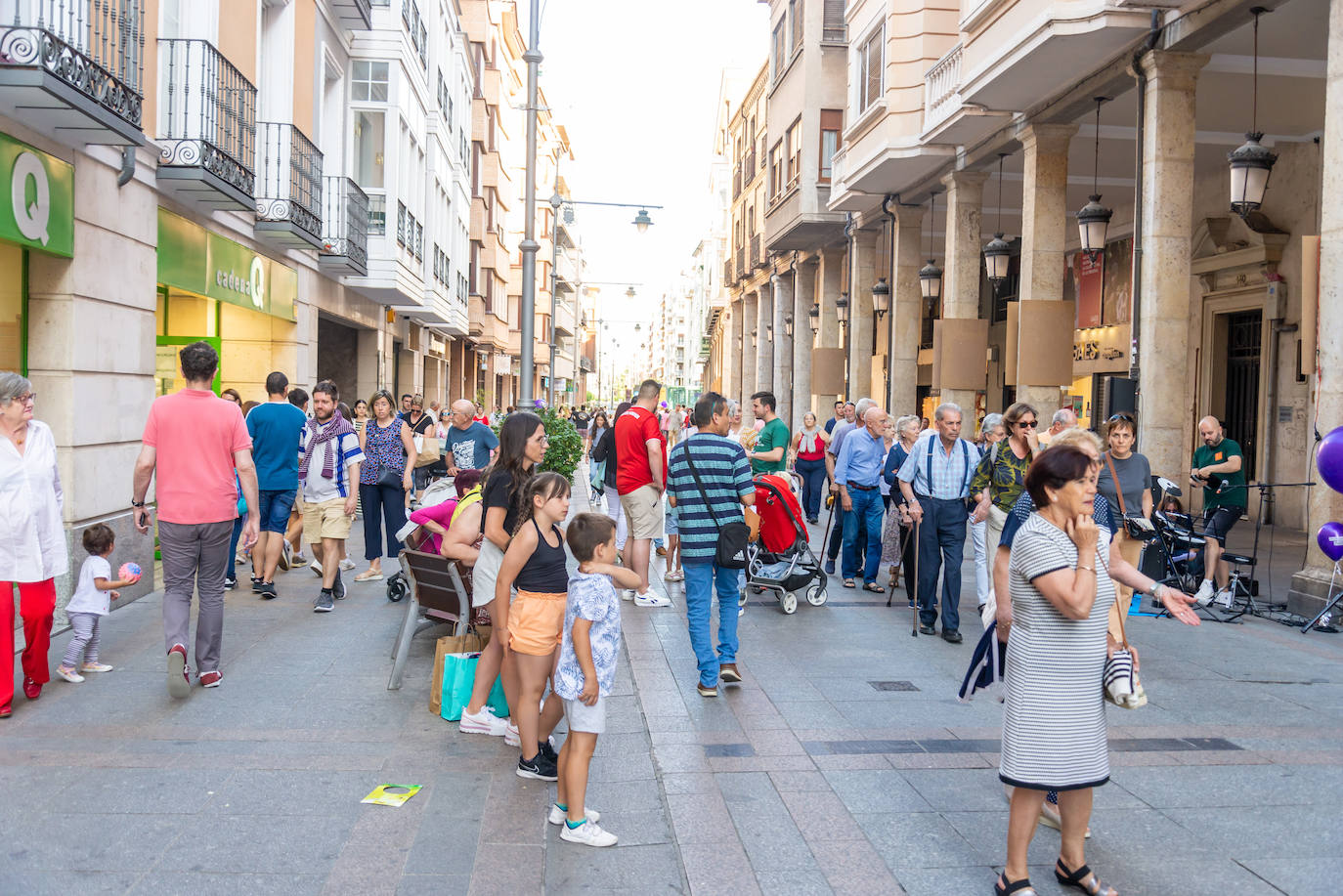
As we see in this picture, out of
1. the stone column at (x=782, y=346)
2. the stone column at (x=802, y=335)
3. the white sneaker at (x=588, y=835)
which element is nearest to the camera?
the white sneaker at (x=588, y=835)

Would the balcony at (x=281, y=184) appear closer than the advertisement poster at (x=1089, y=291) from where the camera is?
Yes

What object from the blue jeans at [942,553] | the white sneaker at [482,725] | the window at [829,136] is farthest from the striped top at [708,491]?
the window at [829,136]

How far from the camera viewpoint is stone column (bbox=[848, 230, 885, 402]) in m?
24.9

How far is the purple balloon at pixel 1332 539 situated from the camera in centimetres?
859

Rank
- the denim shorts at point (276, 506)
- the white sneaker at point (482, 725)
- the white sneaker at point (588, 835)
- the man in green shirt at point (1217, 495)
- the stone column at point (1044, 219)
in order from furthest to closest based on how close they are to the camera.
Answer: the stone column at point (1044, 219)
the man in green shirt at point (1217, 495)
the denim shorts at point (276, 506)
the white sneaker at point (482, 725)
the white sneaker at point (588, 835)

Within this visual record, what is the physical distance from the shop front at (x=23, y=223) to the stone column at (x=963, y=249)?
13.7 metres

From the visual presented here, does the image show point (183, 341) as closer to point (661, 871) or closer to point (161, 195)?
point (161, 195)

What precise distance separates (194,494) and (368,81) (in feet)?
47.9

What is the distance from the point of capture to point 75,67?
304 inches

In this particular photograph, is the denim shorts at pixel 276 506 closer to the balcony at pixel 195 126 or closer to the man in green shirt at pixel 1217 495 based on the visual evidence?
the balcony at pixel 195 126

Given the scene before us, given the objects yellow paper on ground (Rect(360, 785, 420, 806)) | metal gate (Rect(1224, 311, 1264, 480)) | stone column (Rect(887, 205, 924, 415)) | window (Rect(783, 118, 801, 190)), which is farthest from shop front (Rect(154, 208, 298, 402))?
metal gate (Rect(1224, 311, 1264, 480))

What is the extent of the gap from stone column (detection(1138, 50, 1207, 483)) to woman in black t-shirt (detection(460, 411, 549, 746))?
29.1 ft

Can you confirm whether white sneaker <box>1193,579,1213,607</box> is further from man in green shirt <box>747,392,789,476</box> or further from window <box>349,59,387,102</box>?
window <box>349,59,387,102</box>

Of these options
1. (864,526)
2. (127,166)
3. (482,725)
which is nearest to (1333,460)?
(864,526)
